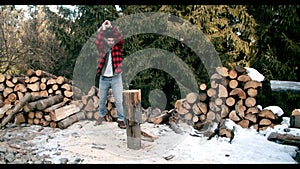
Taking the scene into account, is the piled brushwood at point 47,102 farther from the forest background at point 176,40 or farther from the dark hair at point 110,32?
the forest background at point 176,40

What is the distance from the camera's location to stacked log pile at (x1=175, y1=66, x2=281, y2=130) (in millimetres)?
4305

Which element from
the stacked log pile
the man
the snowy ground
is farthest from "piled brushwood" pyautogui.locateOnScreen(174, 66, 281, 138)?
the man

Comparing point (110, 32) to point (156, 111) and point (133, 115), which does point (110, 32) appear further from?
point (156, 111)

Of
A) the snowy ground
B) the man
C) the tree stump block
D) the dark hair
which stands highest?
the dark hair

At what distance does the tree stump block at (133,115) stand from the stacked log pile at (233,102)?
4.06 feet

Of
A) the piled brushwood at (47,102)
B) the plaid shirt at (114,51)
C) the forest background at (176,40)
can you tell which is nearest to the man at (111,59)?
the plaid shirt at (114,51)

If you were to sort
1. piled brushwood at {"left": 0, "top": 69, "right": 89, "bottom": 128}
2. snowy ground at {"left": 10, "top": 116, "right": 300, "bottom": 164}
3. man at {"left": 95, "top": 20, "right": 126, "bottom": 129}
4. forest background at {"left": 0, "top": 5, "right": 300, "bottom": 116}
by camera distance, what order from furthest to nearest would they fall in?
1. forest background at {"left": 0, "top": 5, "right": 300, "bottom": 116}
2. piled brushwood at {"left": 0, "top": 69, "right": 89, "bottom": 128}
3. man at {"left": 95, "top": 20, "right": 126, "bottom": 129}
4. snowy ground at {"left": 10, "top": 116, "right": 300, "bottom": 164}

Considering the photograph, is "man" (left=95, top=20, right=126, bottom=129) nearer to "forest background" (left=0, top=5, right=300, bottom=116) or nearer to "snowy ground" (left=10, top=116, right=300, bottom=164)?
"snowy ground" (left=10, top=116, right=300, bottom=164)

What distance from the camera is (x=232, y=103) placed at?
4.38 meters

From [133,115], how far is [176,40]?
412 cm

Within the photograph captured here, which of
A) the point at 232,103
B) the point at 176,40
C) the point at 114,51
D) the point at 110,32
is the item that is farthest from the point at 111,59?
the point at 176,40

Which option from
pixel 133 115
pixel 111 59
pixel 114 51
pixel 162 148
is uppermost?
pixel 114 51
